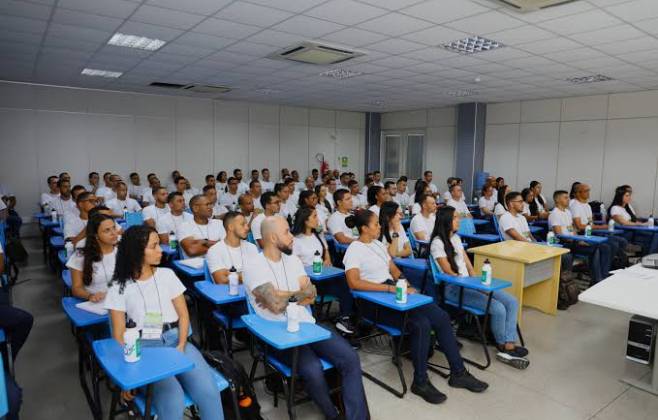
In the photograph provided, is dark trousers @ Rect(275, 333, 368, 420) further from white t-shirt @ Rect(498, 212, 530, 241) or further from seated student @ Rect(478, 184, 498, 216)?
seated student @ Rect(478, 184, 498, 216)

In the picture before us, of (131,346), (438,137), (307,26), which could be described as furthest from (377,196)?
(438,137)

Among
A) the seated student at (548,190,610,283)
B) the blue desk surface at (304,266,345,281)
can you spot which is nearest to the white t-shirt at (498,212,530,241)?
the seated student at (548,190,610,283)

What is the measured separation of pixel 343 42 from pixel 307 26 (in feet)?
2.56

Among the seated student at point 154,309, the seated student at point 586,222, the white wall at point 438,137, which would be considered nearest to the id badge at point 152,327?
the seated student at point 154,309

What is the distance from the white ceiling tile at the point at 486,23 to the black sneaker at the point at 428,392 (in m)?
3.58

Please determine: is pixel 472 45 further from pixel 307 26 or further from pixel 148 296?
pixel 148 296

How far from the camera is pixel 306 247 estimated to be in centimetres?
433

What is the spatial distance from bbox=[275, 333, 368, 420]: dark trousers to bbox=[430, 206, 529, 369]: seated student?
144 centimetres

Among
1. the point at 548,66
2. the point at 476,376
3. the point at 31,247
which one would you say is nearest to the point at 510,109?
the point at 548,66

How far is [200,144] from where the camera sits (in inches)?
442

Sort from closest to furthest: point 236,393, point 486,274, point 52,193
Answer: point 236,393 < point 486,274 < point 52,193

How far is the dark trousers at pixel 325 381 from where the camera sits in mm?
2590

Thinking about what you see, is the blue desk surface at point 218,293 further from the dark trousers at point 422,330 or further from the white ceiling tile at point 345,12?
the white ceiling tile at point 345,12

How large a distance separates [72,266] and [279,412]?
1.85 metres
